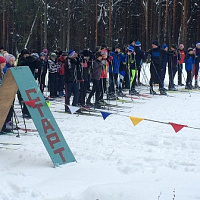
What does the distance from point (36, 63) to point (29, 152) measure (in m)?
3.92

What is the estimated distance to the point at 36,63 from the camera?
31.7 ft

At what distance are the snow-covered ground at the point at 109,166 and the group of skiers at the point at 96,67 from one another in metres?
1.76

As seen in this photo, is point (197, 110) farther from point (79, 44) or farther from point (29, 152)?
point (79, 44)

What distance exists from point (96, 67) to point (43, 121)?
17.8 feet

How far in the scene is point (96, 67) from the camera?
10898 mm

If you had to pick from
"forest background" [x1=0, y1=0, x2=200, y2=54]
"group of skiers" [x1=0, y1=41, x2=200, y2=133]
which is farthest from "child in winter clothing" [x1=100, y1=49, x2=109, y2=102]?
"forest background" [x1=0, y1=0, x2=200, y2=54]

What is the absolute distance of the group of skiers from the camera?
10.3 meters

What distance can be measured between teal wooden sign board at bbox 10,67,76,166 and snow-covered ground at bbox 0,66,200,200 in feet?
0.59

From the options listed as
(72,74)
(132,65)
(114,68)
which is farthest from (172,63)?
(72,74)

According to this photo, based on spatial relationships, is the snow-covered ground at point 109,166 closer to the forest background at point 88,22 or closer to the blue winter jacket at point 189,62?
the blue winter jacket at point 189,62

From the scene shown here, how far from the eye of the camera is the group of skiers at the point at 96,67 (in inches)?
406

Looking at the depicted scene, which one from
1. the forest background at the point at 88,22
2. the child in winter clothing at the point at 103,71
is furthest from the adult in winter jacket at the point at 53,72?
the forest background at the point at 88,22

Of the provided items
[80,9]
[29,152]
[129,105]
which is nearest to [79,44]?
[80,9]

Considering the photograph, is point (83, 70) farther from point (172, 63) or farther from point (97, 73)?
point (172, 63)
